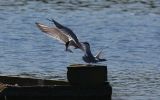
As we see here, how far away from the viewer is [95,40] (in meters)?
28.3

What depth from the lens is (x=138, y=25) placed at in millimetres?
32562

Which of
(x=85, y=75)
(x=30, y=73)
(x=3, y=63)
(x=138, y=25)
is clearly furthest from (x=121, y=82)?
(x=138, y=25)

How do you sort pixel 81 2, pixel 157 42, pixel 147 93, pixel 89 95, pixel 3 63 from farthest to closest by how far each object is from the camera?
pixel 81 2
pixel 157 42
pixel 3 63
pixel 147 93
pixel 89 95

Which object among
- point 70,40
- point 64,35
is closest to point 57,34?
point 64,35

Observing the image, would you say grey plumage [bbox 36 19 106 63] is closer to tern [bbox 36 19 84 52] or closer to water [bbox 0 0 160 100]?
tern [bbox 36 19 84 52]

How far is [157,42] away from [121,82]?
7904mm

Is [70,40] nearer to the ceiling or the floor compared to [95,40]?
nearer to the ceiling

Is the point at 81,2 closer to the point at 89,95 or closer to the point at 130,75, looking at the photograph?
the point at 130,75

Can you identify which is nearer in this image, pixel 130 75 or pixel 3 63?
pixel 130 75

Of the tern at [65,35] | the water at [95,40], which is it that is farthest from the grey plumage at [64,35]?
the water at [95,40]

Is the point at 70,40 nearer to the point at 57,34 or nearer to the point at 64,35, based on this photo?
the point at 64,35

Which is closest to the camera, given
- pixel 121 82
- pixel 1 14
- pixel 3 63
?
pixel 121 82

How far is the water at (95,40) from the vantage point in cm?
2100

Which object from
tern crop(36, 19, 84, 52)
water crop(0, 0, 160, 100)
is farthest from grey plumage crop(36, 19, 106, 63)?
water crop(0, 0, 160, 100)
